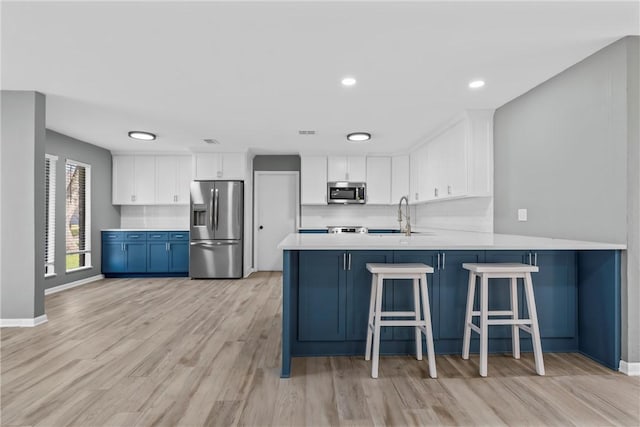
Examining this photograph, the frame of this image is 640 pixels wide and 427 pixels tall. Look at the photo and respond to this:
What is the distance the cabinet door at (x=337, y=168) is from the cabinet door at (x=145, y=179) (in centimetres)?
328

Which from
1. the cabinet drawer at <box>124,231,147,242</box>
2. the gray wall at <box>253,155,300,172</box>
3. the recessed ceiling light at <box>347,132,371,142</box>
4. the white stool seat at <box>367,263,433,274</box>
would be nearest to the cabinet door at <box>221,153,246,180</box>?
the gray wall at <box>253,155,300,172</box>

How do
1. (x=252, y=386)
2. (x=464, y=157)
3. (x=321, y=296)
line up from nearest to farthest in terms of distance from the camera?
(x=252, y=386) < (x=321, y=296) < (x=464, y=157)

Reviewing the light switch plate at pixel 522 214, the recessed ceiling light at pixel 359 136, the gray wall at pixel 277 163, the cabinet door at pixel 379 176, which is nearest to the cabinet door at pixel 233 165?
the gray wall at pixel 277 163

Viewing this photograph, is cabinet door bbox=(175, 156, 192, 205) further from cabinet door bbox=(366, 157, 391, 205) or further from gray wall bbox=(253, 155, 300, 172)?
cabinet door bbox=(366, 157, 391, 205)

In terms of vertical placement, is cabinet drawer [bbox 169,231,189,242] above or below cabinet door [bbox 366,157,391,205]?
below

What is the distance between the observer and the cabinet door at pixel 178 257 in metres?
6.14

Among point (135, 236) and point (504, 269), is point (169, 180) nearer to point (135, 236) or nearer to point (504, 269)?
point (135, 236)

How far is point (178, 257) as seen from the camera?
20.2 ft

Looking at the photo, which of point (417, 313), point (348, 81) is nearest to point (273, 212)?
point (348, 81)

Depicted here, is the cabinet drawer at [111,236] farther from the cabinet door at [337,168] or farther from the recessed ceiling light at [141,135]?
the cabinet door at [337,168]

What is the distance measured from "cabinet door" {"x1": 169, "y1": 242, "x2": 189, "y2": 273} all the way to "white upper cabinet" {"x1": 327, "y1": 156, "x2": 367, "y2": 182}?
9.58 feet

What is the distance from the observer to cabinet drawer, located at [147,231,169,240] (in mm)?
6117

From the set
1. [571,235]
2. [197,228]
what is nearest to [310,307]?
[571,235]

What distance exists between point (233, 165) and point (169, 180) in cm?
135
